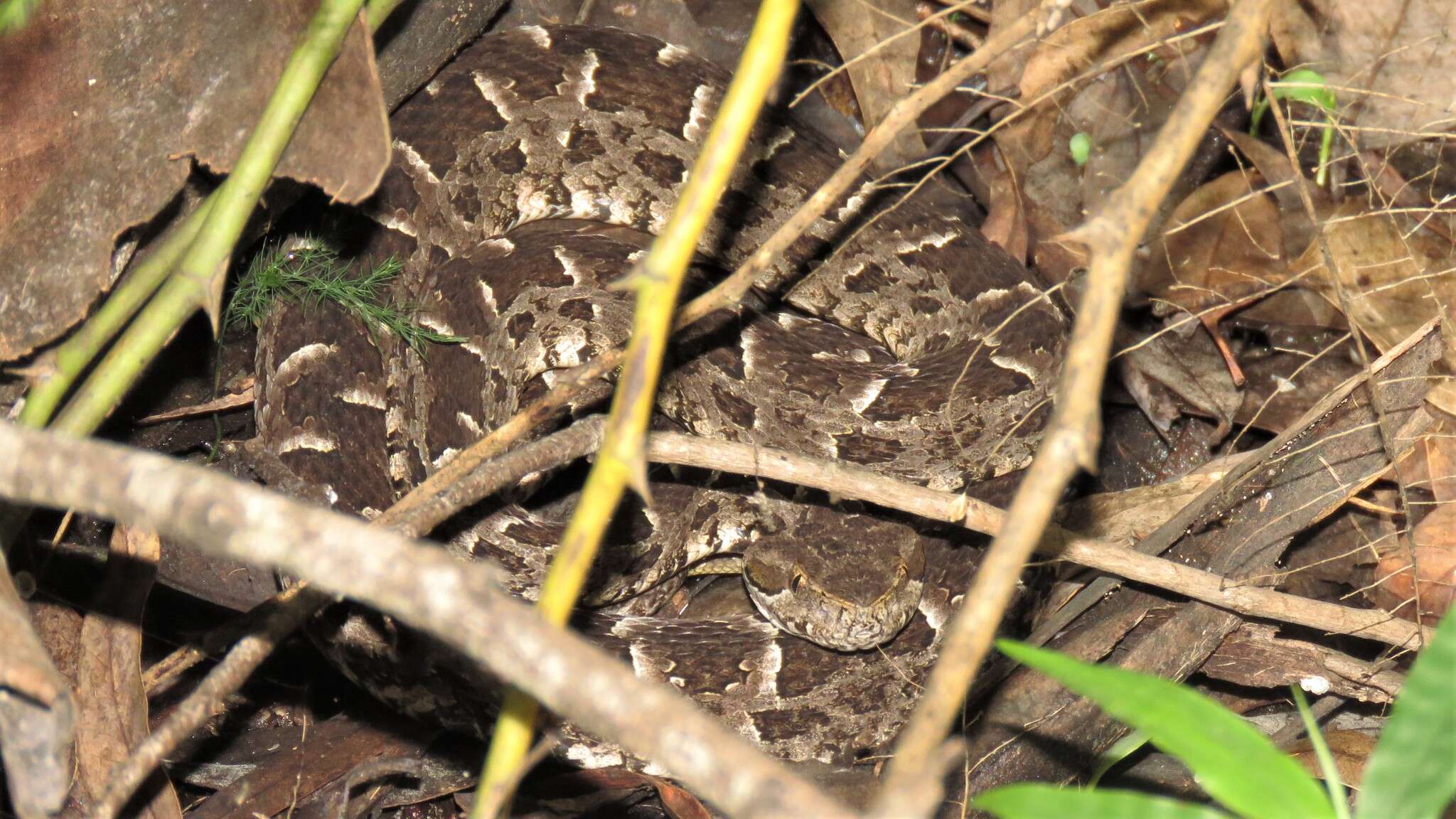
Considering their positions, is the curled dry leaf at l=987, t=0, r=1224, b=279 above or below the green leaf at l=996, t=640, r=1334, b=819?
below

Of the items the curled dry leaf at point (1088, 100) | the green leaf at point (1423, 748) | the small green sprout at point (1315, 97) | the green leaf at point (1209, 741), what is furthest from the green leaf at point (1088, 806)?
the curled dry leaf at point (1088, 100)

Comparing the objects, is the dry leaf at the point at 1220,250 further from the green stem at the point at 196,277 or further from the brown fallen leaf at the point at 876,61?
the green stem at the point at 196,277

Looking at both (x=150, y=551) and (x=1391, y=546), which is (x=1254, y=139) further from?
(x=150, y=551)

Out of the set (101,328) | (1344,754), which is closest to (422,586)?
(101,328)

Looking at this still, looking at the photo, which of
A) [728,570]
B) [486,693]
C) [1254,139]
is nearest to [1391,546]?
[1254,139]

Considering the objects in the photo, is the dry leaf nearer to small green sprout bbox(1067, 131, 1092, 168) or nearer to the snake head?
small green sprout bbox(1067, 131, 1092, 168)

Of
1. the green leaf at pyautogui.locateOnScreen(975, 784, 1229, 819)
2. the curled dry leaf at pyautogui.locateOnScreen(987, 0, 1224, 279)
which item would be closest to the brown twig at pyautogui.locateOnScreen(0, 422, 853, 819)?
the green leaf at pyautogui.locateOnScreen(975, 784, 1229, 819)

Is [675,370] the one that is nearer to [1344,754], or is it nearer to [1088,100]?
[1088,100]
